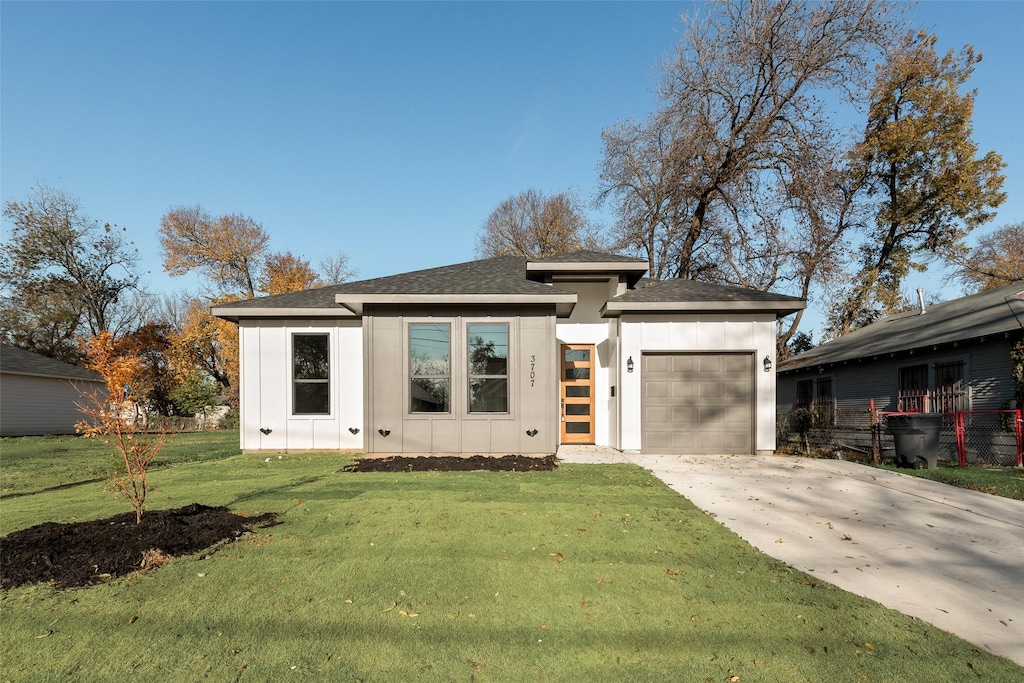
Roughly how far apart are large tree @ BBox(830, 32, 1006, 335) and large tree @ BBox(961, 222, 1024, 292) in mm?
4897

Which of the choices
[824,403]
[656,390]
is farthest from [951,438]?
[656,390]

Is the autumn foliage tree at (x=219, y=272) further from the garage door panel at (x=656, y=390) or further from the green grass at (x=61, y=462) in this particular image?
the garage door panel at (x=656, y=390)

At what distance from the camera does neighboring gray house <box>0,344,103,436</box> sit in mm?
18469

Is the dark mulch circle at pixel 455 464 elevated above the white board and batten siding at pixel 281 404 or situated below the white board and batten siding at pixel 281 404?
below

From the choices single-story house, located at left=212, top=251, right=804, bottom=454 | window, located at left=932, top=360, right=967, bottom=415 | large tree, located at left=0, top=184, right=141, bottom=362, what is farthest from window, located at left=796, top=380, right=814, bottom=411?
large tree, located at left=0, top=184, right=141, bottom=362

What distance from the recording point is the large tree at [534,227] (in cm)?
2903

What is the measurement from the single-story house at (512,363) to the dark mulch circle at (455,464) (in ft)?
1.63

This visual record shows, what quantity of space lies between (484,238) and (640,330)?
24.5 m

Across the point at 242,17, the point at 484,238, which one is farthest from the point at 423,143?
the point at 484,238

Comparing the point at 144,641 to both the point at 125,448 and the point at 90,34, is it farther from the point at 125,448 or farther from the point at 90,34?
the point at 90,34

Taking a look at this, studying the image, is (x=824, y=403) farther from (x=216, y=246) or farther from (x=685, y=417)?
(x=216, y=246)

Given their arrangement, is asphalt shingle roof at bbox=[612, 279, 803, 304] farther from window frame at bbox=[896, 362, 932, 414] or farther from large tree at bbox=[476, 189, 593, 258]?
Result: large tree at bbox=[476, 189, 593, 258]

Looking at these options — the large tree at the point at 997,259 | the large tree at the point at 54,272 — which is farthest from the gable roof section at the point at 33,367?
the large tree at the point at 997,259

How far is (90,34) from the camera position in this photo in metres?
9.91
